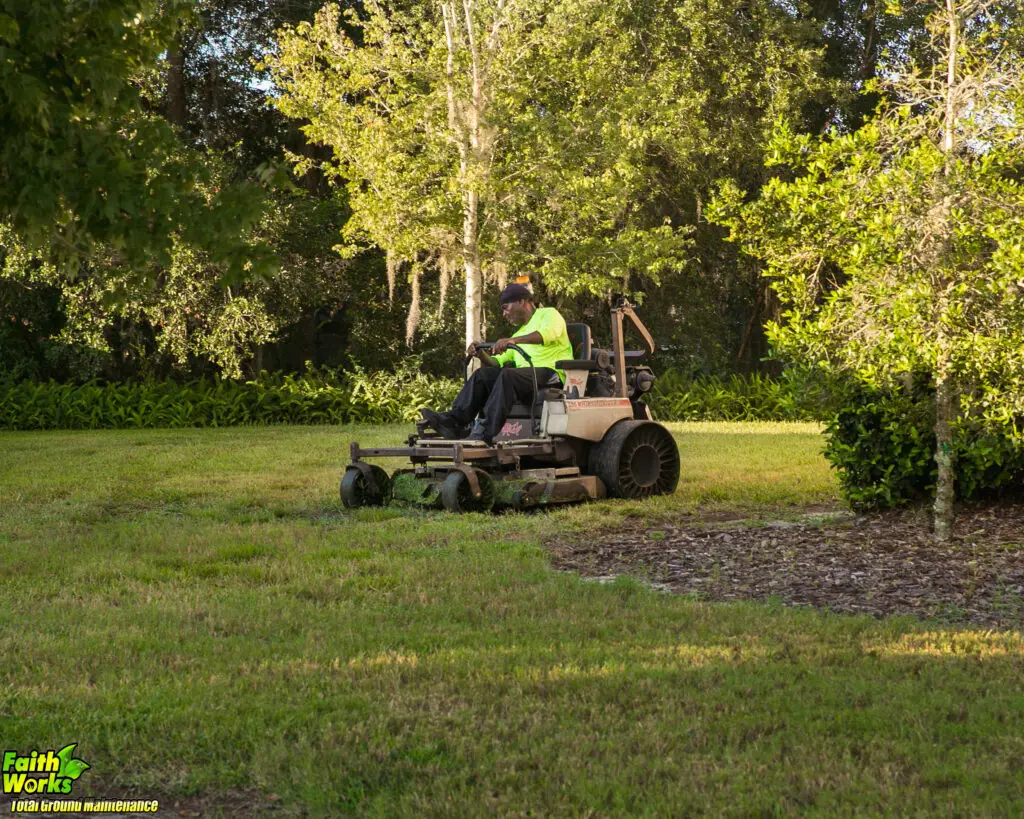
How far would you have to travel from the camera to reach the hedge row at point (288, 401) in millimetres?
21375

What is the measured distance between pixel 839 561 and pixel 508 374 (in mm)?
3854

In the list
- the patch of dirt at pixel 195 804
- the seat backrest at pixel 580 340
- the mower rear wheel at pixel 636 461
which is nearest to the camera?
the patch of dirt at pixel 195 804

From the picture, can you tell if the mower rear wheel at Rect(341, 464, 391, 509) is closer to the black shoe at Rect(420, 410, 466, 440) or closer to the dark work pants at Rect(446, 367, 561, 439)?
the black shoe at Rect(420, 410, 466, 440)

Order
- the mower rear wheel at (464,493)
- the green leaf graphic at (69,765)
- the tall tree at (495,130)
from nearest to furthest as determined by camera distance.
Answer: the green leaf graphic at (69,765) < the mower rear wheel at (464,493) < the tall tree at (495,130)

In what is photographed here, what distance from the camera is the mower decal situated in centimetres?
1064

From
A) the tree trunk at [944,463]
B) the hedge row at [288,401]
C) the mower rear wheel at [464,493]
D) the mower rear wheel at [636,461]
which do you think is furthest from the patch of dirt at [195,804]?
the hedge row at [288,401]

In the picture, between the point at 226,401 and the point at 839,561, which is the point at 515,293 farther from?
the point at 226,401

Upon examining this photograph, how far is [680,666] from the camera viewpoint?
4.86 metres

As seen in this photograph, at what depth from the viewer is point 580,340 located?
11.5m

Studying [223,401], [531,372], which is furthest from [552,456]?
[223,401]

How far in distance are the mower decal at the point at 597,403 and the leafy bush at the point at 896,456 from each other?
2189mm

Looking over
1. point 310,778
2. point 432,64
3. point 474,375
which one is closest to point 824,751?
point 310,778

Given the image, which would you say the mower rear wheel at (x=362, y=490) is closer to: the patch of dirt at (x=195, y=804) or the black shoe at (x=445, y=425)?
the black shoe at (x=445, y=425)

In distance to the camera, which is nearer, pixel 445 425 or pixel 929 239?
pixel 929 239
